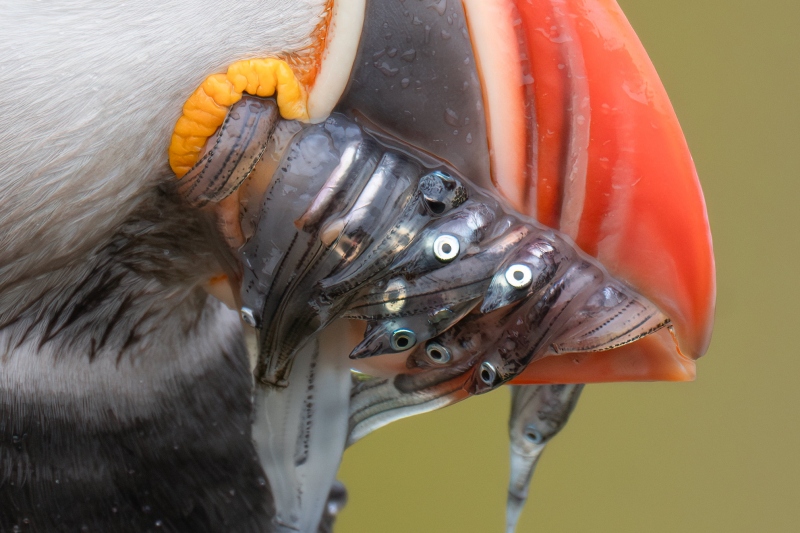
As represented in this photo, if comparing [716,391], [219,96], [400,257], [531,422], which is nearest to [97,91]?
[219,96]

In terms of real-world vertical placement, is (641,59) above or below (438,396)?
above

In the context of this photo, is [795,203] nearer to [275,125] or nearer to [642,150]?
[642,150]

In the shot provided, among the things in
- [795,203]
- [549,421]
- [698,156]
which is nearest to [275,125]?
[549,421]

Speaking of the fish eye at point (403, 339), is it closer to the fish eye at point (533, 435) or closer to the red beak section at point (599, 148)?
the red beak section at point (599, 148)

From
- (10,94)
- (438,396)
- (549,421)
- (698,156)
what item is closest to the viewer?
(10,94)

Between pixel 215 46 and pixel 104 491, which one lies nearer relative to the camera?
pixel 215 46

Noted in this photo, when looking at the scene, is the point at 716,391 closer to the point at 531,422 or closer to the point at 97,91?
the point at 531,422

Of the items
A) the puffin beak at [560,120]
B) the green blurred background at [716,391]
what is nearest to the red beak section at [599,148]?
the puffin beak at [560,120]
